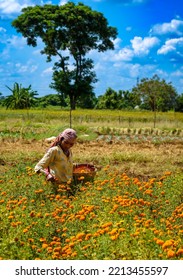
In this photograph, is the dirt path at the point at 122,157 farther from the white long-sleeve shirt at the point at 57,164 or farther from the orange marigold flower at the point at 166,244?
the orange marigold flower at the point at 166,244

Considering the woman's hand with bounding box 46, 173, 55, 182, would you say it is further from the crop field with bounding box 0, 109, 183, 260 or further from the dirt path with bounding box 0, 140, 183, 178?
the dirt path with bounding box 0, 140, 183, 178

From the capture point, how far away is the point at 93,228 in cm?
316

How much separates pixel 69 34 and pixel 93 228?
27213 mm

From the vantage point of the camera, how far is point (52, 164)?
4824 mm

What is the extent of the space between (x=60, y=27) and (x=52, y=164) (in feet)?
84.2

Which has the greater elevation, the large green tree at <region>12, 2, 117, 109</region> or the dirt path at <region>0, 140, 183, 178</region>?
the large green tree at <region>12, 2, 117, 109</region>

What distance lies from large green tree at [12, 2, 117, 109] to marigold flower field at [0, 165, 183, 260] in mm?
24533

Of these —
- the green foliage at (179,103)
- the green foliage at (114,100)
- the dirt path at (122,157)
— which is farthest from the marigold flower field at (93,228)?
the green foliage at (179,103)

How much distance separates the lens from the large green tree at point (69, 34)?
29.0 meters

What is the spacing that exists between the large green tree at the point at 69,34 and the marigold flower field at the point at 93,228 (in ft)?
80.5

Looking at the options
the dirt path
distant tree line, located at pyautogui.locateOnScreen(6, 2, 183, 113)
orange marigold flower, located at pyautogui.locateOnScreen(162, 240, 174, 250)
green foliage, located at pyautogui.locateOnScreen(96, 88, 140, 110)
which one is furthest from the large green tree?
orange marigold flower, located at pyautogui.locateOnScreen(162, 240, 174, 250)

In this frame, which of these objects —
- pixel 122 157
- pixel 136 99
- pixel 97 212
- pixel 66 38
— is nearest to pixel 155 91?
pixel 136 99

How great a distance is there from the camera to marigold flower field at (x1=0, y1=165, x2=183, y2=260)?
2570mm

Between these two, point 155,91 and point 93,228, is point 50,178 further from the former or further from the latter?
point 155,91
